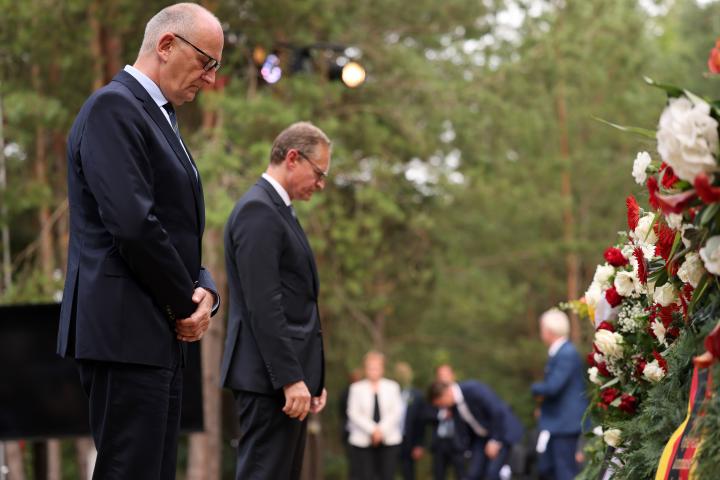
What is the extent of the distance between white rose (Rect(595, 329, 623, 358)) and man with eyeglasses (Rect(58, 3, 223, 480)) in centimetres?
165

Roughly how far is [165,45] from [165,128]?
0.27m

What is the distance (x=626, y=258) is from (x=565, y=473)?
5.44 metres

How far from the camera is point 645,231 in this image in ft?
12.9

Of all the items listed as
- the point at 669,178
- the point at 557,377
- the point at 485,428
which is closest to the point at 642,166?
the point at 669,178

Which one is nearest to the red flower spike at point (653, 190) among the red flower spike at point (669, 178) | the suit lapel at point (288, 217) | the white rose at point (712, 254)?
the red flower spike at point (669, 178)

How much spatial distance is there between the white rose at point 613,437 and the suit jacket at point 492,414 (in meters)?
8.79

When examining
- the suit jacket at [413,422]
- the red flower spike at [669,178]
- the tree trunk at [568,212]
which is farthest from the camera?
the tree trunk at [568,212]

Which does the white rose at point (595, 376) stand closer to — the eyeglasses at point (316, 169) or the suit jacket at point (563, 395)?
the eyeglasses at point (316, 169)

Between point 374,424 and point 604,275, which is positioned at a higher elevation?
point 374,424

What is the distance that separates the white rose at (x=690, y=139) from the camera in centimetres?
295

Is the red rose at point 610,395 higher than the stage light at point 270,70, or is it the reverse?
the stage light at point 270,70

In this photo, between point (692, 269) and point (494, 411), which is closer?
point (692, 269)

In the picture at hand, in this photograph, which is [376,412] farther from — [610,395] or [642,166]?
[642,166]

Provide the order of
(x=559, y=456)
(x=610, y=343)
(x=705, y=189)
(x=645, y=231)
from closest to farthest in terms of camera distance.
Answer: (x=705, y=189) → (x=645, y=231) → (x=610, y=343) → (x=559, y=456)
